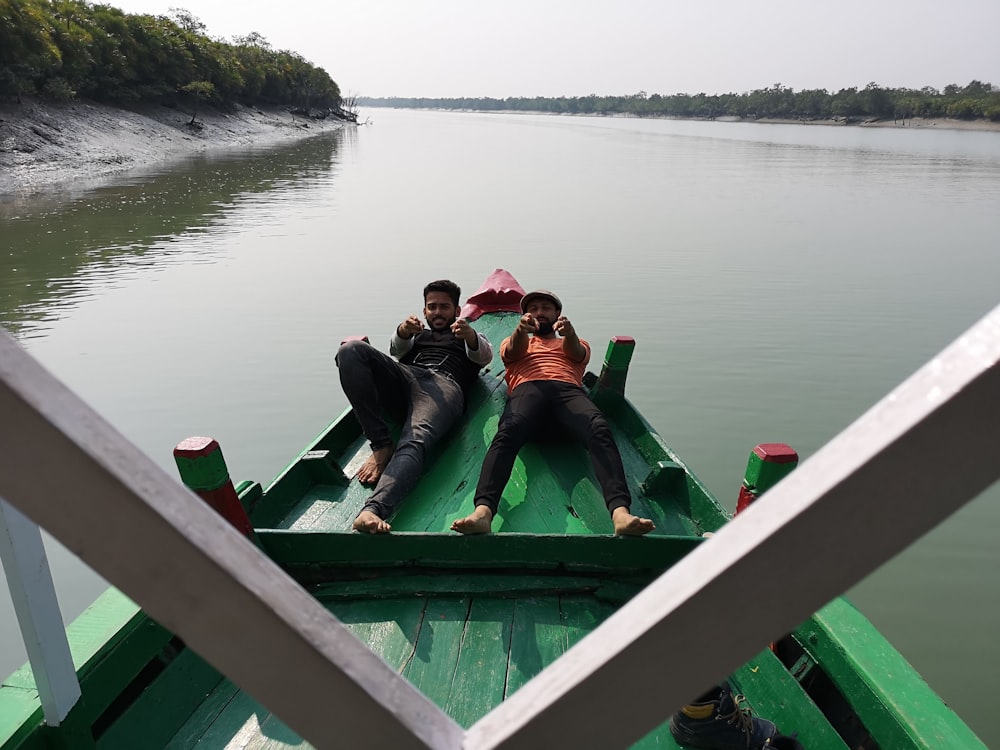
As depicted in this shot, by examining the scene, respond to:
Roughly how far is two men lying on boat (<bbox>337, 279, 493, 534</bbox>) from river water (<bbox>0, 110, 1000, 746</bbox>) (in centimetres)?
111

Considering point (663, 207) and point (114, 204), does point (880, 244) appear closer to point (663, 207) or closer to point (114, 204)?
point (663, 207)

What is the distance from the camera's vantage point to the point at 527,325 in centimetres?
344

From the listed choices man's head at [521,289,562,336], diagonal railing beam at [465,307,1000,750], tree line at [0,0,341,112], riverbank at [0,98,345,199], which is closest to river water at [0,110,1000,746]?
riverbank at [0,98,345,199]

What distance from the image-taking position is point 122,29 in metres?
30.6

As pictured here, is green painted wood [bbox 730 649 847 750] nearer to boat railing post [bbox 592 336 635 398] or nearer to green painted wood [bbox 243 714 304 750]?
green painted wood [bbox 243 714 304 750]

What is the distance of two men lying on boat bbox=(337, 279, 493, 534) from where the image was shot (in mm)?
3031

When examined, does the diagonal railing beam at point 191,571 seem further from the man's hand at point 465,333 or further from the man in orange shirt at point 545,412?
the man's hand at point 465,333

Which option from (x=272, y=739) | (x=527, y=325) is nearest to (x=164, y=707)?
(x=272, y=739)

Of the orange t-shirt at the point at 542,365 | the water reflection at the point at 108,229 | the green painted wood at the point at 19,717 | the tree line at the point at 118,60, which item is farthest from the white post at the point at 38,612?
the tree line at the point at 118,60

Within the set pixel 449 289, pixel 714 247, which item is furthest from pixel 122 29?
pixel 449 289

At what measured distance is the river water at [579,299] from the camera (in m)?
4.41

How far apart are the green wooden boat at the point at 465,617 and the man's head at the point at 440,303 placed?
0.79 m

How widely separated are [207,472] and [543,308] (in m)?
2.01

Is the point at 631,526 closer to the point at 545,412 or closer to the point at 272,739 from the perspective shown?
the point at 545,412
